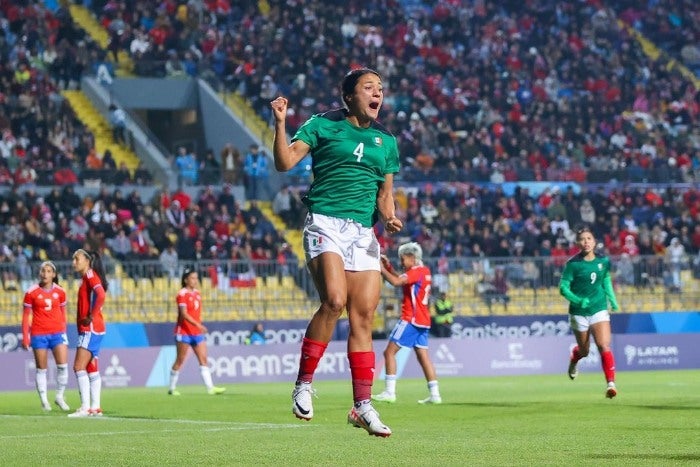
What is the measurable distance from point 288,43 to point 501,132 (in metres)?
7.45

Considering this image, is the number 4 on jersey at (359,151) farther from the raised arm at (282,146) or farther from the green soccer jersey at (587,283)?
the green soccer jersey at (587,283)

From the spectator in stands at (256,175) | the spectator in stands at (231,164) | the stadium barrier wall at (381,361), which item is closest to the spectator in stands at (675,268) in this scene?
the stadium barrier wall at (381,361)

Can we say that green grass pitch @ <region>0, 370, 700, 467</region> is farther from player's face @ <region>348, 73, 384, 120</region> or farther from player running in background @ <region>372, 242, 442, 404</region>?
player's face @ <region>348, 73, 384, 120</region>

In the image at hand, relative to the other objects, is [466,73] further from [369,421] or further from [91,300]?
[369,421]

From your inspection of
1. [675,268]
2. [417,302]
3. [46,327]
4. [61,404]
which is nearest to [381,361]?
[675,268]

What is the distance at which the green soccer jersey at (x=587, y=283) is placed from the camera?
21.2 meters

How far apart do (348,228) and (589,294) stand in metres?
11.3

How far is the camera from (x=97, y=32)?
149 feet

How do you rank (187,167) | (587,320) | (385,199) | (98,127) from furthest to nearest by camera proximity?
(98,127) < (187,167) < (587,320) < (385,199)

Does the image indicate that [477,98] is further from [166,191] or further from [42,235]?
[42,235]

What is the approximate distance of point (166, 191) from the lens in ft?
126

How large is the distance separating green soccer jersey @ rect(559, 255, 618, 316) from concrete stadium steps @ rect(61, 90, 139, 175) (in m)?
22.1

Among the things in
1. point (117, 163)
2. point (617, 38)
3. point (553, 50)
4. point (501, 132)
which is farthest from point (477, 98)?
point (117, 163)

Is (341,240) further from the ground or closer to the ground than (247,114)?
closer to the ground
